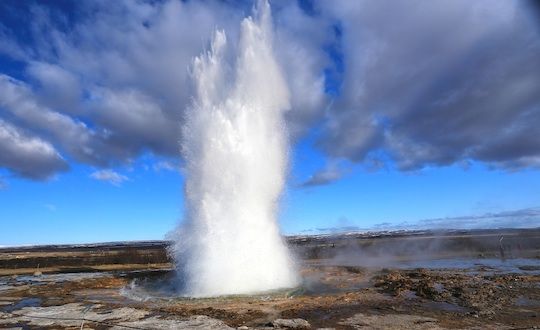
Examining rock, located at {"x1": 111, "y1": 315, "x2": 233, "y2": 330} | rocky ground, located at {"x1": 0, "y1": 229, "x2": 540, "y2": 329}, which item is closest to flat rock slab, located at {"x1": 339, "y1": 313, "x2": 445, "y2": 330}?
rocky ground, located at {"x1": 0, "y1": 229, "x2": 540, "y2": 329}

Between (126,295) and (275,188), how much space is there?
8982 mm

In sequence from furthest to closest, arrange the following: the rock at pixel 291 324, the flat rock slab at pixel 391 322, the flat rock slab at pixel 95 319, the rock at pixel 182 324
Answer: the flat rock slab at pixel 95 319, the rock at pixel 182 324, the rock at pixel 291 324, the flat rock slab at pixel 391 322

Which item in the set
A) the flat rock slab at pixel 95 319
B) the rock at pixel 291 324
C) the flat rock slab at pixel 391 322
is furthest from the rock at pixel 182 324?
the flat rock slab at pixel 391 322

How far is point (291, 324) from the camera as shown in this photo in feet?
38.0

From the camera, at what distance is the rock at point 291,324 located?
37.5 feet

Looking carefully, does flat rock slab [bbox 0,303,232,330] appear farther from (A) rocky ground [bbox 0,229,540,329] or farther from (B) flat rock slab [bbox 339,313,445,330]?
(B) flat rock slab [bbox 339,313,445,330]

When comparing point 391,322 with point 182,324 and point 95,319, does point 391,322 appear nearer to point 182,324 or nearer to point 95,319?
point 182,324

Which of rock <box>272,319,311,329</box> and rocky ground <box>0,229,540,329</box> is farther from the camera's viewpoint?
rocky ground <box>0,229,540,329</box>

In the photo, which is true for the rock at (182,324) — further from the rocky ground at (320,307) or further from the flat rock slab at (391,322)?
the flat rock slab at (391,322)

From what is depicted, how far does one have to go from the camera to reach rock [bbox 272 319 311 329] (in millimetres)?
11422

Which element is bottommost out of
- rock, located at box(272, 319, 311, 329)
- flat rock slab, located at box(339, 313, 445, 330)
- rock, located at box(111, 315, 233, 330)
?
flat rock slab, located at box(339, 313, 445, 330)

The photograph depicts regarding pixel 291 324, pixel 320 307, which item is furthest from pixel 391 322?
pixel 320 307

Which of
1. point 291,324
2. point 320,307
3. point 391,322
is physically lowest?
point 391,322

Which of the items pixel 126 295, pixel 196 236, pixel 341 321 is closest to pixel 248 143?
pixel 196 236
